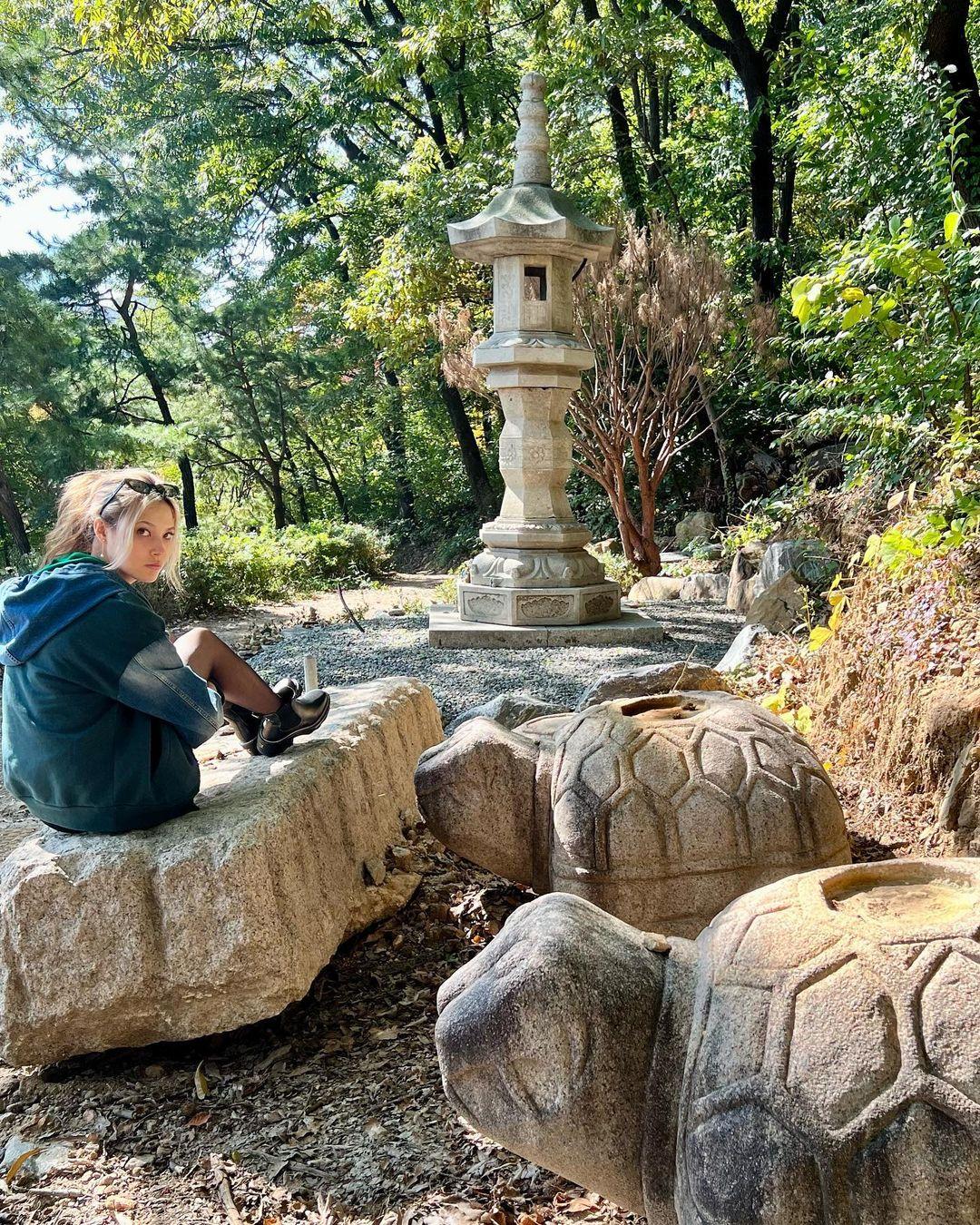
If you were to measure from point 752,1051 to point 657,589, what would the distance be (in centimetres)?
941

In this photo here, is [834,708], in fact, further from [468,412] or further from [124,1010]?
[468,412]

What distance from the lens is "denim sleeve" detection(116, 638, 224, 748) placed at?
241cm

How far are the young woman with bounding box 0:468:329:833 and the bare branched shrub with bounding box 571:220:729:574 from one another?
8.99m

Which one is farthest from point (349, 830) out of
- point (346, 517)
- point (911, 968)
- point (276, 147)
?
point (346, 517)

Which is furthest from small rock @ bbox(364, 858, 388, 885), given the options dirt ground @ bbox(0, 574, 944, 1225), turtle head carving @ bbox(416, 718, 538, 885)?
turtle head carving @ bbox(416, 718, 538, 885)

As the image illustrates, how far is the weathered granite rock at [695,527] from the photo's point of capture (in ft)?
44.7

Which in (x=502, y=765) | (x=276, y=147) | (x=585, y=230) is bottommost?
(x=502, y=765)

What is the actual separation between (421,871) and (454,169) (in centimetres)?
1225

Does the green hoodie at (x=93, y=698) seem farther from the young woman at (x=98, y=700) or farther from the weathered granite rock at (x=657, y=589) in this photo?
the weathered granite rock at (x=657, y=589)

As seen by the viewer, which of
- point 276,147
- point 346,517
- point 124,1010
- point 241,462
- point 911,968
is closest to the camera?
point 911,968

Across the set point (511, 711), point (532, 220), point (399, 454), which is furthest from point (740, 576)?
point (399, 454)

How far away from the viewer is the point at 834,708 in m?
3.89

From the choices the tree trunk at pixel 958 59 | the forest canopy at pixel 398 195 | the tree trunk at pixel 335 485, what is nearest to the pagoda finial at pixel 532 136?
the forest canopy at pixel 398 195

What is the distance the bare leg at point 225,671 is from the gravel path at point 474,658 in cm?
243
